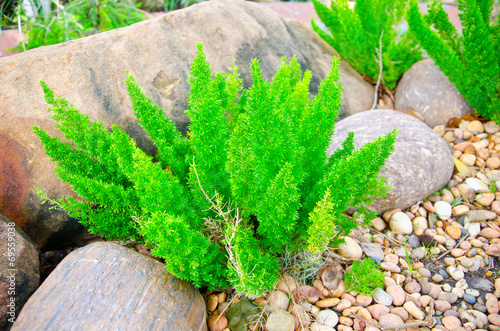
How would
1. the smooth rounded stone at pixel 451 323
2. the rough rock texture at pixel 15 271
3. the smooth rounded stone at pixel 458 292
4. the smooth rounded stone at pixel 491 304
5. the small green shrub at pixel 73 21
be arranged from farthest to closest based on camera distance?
the small green shrub at pixel 73 21
the smooth rounded stone at pixel 458 292
the smooth rounded stone at pixel 491 304
the smooth rounded stone at pixel 451 323
the rough rock texture at pixel 15 271

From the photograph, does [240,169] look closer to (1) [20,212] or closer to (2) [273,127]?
(2) [273,127]

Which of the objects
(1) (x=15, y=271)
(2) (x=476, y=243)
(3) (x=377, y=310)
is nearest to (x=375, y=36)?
(2) (x=476, y=243)

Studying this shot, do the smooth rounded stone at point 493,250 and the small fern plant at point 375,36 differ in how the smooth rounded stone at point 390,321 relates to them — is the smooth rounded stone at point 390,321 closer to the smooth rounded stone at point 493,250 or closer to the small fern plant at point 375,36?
the smooth rounded stone at point 493,250

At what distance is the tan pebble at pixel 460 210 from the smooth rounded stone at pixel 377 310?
1.07m

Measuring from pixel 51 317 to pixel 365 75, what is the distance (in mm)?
3469

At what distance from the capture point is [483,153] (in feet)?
9.33

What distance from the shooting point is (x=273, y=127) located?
141 cm

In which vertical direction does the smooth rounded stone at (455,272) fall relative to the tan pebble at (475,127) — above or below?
below

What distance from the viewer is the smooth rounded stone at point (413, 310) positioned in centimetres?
180

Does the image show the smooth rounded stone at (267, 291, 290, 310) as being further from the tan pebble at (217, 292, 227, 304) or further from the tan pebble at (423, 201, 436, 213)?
the tan pebble at (423, 201, 436, 213)

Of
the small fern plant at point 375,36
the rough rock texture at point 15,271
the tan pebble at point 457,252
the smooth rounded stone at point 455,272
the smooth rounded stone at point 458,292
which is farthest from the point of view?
the small fern plant at point 375,36

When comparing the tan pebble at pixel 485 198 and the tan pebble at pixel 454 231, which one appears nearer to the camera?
the tan pebble at pixel 454 231

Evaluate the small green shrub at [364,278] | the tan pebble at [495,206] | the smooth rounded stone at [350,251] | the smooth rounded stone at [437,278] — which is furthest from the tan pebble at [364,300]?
the tan pebble at [495,206]

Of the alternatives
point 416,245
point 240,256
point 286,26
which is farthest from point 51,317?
point 286,26
